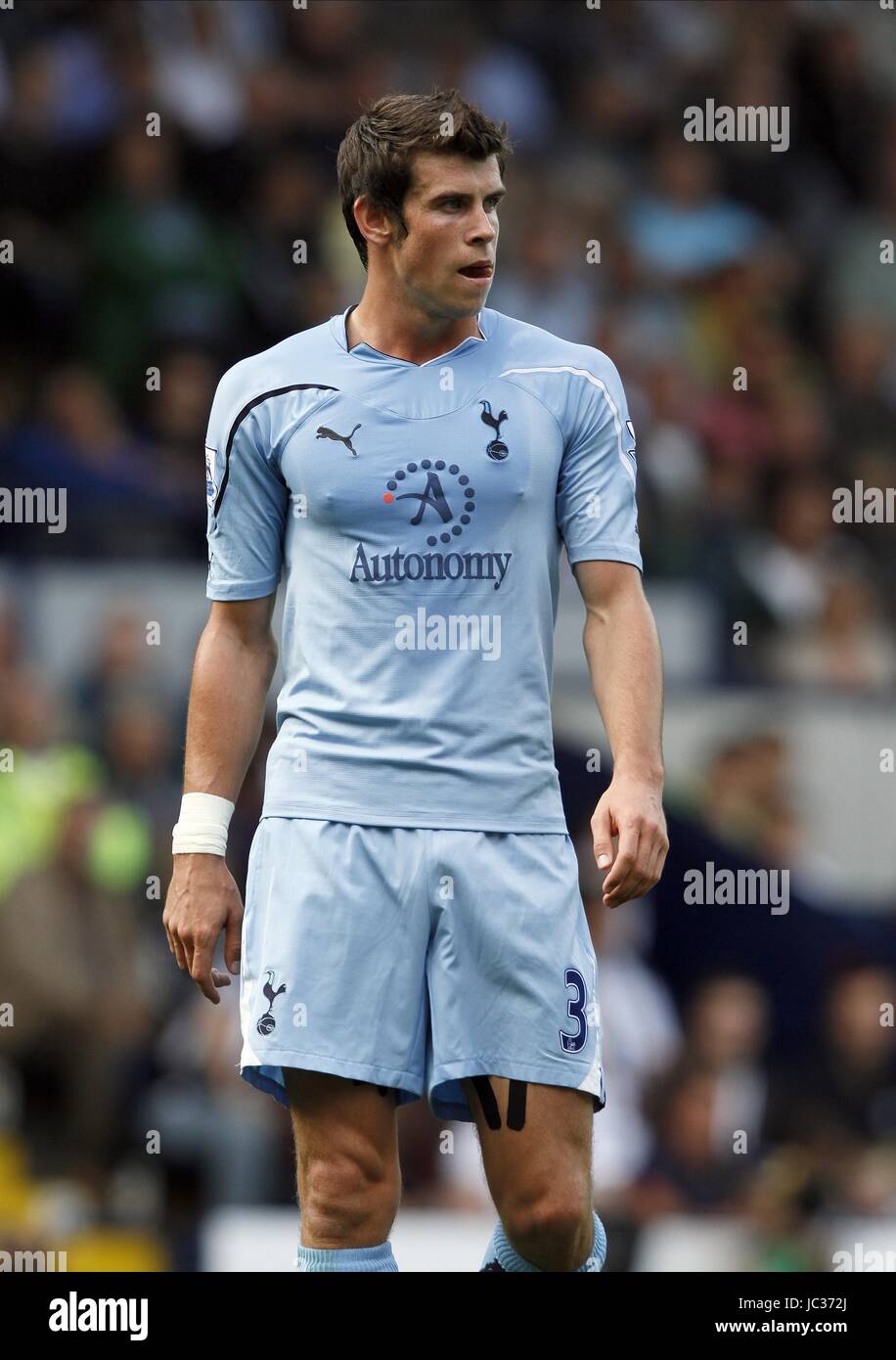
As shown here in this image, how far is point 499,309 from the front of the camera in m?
9.27

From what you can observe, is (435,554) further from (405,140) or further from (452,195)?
(405,140)

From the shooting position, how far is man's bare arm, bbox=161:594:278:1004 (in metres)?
3.85

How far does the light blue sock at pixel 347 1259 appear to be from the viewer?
12.3ft

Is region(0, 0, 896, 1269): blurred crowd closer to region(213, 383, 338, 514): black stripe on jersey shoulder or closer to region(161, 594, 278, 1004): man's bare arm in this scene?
region(161, 594, 278, 1004): man's bare arm

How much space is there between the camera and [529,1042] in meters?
3.78

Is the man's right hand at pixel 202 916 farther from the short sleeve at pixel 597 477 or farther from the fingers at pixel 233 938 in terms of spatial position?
the short sleeve at pixel 597 477

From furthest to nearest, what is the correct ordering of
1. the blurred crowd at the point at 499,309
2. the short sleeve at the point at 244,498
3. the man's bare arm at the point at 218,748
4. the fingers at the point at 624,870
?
the blurred crowd at the point at 499,309
the short sleeve at the point at 244,498
the man's bare arm at the point at 218,748
the fingers at the point at 624,870

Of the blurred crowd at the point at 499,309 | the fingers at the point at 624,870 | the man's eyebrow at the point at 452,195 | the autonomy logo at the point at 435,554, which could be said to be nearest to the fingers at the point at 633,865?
the fingers at the point at 624,870

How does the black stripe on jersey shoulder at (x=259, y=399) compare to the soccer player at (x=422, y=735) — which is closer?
the soccer player at (x=422, y=735)

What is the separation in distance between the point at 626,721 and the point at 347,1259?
40.7 inches

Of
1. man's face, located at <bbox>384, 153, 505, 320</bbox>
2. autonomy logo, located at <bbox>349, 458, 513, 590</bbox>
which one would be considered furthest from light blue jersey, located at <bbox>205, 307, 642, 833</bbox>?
man's face, located at <bbox>384, 153, 505, 320</bbox>

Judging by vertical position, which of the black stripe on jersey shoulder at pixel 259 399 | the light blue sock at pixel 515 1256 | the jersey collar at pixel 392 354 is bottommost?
the light blue sock at pixel 515 1256

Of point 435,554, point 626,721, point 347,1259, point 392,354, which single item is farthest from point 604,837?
point 392,354
